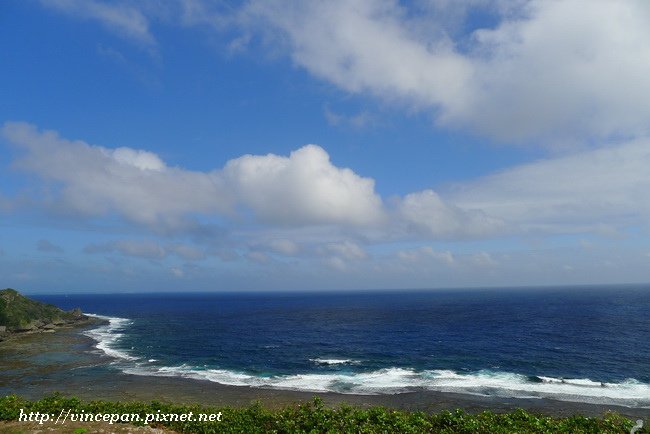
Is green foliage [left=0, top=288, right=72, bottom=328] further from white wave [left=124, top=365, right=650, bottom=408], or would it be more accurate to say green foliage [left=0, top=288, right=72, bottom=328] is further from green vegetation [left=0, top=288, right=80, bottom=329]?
white wave [left=124, top=365, right=650, bottom=408]

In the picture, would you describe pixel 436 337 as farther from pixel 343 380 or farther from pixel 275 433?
pixel 275 433

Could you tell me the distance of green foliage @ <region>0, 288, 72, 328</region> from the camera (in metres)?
93.6

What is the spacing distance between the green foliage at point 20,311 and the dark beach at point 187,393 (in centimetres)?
3780

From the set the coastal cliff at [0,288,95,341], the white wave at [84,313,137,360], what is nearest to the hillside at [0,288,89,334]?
the coastal cliff at [0,288,95,341]

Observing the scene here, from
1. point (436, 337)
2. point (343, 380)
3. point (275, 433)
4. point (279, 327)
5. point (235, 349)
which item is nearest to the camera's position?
point (275, 433)

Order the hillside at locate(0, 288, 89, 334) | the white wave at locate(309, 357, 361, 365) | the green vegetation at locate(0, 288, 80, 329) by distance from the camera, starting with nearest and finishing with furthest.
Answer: the white wave at locate(309, 357, 361, 365)
the hillside at locate(0, 288, 89, 334)
the green vegetation at locate(0, 288, 80, 329)

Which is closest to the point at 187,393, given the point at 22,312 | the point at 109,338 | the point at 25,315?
the point at 109,338

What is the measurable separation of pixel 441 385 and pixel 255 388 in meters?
24.4

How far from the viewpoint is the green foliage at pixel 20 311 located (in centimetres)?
9362

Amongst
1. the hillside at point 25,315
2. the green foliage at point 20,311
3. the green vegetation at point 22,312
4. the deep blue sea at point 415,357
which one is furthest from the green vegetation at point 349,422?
the green foliage at point 20,311

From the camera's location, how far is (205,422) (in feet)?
89.8

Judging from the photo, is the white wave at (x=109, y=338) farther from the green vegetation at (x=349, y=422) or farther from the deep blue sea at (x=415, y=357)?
the green vegetation at (x=349, y=422)

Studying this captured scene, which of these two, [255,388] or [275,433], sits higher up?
[275,433]

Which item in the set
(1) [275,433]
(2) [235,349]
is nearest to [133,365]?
(2) [235,349]
